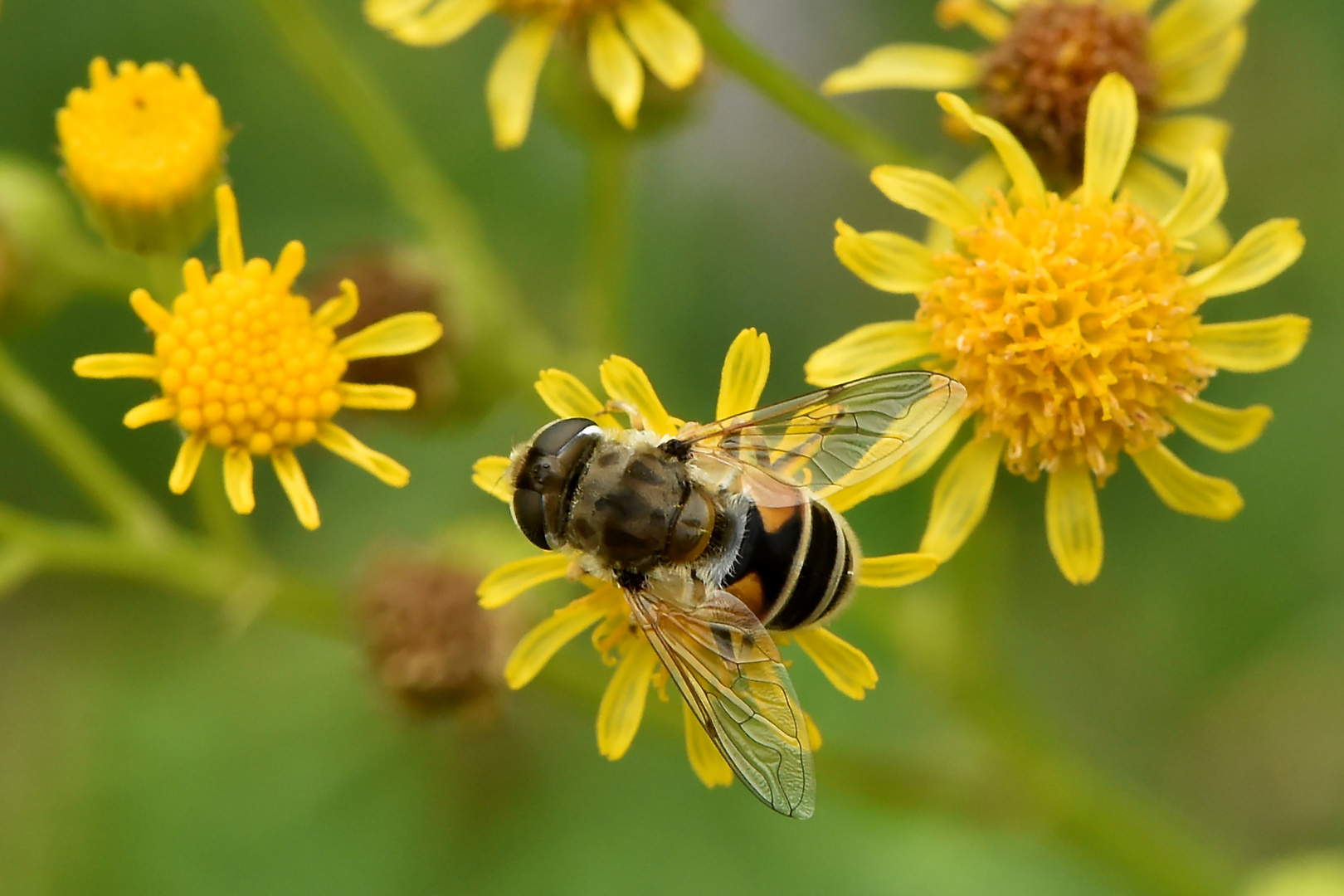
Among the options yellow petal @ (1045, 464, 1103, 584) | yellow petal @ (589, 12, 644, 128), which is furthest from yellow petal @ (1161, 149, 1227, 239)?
yellow petal @ (589, 12, 644, 128)

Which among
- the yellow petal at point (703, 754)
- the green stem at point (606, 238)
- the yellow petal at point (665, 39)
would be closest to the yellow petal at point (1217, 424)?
the yellow petal at point (703, 754)

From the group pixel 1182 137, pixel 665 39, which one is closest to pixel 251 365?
pixel 665 39

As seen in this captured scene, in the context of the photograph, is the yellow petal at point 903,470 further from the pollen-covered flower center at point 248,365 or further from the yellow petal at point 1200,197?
the pollen-covered flower center at point 248,365

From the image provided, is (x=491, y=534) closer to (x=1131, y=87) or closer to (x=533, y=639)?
(x=533, y=639)

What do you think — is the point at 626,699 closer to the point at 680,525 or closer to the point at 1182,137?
the point at 680,525

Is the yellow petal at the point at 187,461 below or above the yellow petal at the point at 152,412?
below

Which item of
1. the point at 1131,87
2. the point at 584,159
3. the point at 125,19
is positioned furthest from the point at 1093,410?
the point at 125,19
